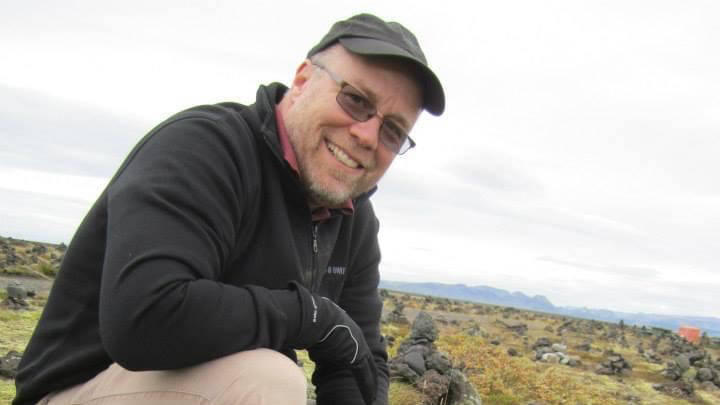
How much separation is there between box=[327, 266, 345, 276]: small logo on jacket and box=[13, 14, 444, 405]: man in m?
0.01

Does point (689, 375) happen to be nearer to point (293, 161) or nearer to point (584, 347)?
point (584, 347)

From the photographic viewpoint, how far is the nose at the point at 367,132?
135 inches

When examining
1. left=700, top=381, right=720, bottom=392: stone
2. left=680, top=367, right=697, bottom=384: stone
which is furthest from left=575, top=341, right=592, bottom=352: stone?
left=700, top=381, right=720, bottom=392: stone

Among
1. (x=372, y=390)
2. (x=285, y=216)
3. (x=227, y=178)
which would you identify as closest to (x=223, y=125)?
(x=227, y=178)

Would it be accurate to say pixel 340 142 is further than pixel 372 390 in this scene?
No

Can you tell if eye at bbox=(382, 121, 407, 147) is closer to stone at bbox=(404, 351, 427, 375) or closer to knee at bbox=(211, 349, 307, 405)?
knee at bbox=(211, 349, 307, 405)

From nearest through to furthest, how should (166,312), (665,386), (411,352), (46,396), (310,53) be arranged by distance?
(166,312) < (46,396) < (310,53) < (411,352) < (665,386)

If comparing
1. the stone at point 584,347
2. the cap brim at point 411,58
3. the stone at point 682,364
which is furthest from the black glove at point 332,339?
the stone at point 584,347

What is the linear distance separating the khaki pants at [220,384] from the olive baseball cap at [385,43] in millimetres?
1645

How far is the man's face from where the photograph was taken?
3406mm

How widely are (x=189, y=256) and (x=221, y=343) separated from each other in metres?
0.39

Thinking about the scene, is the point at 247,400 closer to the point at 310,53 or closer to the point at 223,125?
the point at 223,125

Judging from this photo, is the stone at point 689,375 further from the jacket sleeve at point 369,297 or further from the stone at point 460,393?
the jacket sleeve at point 369,297

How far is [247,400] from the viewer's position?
2631 mm
